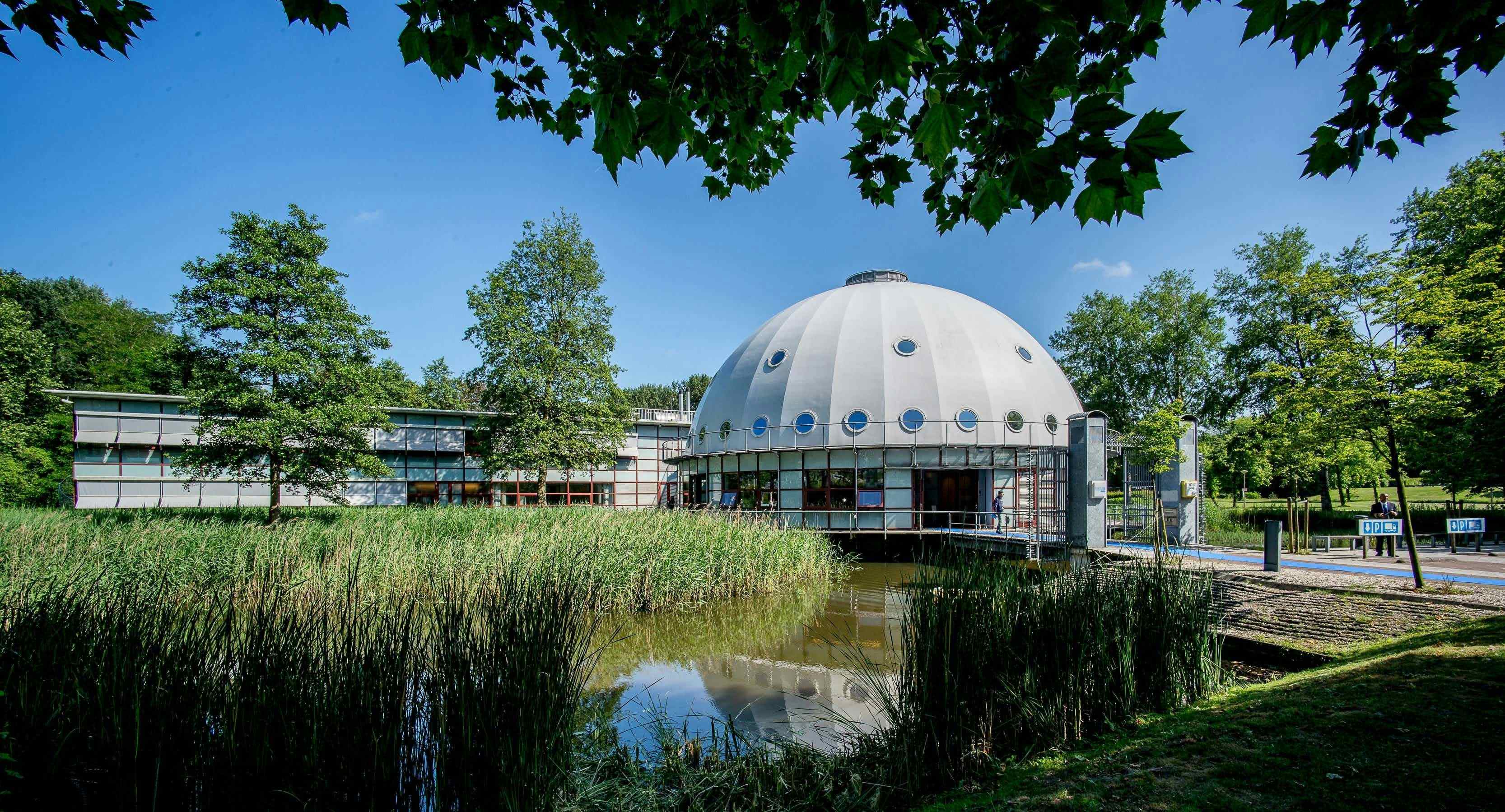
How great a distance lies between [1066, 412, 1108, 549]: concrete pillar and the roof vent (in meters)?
15.4

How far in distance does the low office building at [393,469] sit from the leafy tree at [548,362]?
178 centimetres

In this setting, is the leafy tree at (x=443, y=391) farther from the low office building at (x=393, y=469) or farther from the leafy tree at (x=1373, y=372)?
the leafy tree at (x=1373, y=372)

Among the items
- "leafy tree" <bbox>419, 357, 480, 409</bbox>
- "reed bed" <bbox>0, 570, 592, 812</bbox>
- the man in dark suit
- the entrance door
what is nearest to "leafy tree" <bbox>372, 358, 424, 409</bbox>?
"leafy tree" <bbox>419, 357, 480, 409</bbox>

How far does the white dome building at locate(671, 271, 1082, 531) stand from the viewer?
70.1ft

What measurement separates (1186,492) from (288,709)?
18988 millimetres

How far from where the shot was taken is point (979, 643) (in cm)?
503

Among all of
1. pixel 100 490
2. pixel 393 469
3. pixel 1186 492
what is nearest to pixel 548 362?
pixel 393 469

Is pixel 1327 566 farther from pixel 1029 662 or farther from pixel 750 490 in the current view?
pixel 750 490

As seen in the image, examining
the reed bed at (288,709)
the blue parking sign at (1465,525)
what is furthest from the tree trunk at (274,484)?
the blue parking sign at (1465,525)

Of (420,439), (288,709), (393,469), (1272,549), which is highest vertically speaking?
(420,439)

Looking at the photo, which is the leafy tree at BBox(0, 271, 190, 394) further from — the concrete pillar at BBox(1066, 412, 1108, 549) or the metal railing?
the concrete pillar at BBox(1066, 412, 1108, 549)

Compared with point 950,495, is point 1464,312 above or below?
above

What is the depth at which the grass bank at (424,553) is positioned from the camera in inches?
313

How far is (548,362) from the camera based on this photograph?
26375mm
